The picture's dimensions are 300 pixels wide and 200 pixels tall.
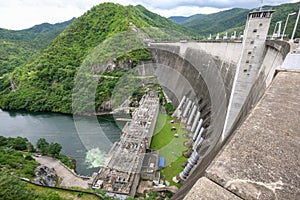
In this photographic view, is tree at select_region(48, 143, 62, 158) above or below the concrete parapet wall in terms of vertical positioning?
below

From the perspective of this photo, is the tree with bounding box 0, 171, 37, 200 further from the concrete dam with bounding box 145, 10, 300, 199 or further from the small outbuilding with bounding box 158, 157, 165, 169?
the small outbuilding with bounding box 158, 157, 165, 169

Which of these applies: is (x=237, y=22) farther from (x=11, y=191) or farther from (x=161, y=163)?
(x=11, y=191)

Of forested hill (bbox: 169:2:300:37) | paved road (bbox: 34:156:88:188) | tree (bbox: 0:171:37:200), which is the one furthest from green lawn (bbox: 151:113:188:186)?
forested hill (bbox: 169:2:300:37)

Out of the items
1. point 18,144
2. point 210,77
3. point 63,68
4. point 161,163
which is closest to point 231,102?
point 161,163

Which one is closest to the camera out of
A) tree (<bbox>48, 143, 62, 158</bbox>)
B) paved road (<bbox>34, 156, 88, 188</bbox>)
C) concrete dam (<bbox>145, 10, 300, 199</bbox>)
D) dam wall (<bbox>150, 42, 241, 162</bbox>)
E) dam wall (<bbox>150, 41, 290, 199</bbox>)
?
concrete dam (<bbox>145, 10, 300, 199</bbox>)

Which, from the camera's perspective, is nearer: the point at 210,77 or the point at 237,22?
the point at 210,77

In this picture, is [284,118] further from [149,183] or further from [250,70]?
[149,183]

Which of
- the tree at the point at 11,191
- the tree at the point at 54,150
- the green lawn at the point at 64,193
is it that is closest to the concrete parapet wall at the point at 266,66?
the green lawn at the point at 64,193
